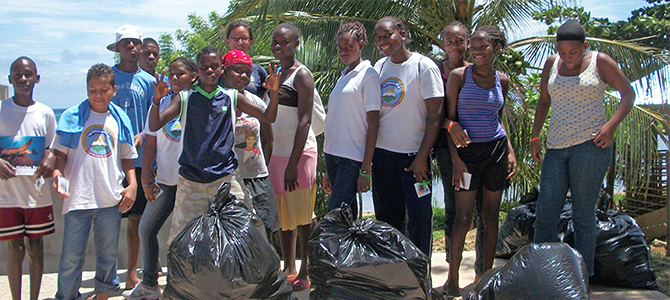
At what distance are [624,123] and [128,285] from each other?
551 centimetres

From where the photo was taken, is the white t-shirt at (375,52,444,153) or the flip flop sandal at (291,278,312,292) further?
the flip flop sandal at (291,278,312,292)

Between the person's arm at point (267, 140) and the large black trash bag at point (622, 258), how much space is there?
2.31 metres

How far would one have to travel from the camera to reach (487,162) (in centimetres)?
331

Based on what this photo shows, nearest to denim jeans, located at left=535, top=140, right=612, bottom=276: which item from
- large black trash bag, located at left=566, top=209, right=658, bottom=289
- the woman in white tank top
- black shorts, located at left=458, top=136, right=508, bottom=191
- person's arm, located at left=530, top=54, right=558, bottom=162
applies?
the woman in white tank top

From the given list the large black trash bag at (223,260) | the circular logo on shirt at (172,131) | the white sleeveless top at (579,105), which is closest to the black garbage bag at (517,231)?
the white sleeveless top at (579,105)

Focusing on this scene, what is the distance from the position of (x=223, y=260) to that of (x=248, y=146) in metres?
0.99

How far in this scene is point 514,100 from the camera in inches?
288

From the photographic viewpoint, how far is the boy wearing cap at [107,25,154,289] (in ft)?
12.6

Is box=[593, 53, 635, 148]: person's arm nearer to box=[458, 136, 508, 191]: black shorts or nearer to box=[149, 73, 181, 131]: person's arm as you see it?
box=[458, 136, 508, 191]: black shorts

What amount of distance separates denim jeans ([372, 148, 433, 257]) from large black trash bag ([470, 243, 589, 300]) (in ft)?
3.04

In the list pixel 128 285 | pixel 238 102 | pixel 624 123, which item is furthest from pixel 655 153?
pixel 128 285

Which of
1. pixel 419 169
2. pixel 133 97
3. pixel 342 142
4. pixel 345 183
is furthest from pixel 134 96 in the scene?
pixel 419 169

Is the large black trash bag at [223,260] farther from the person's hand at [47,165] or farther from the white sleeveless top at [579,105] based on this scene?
the white sleeveless top at [579,105]

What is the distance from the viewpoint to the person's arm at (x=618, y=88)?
327 centimetres
